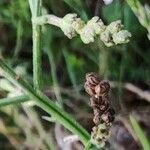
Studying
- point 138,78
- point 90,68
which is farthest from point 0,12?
point 138,78

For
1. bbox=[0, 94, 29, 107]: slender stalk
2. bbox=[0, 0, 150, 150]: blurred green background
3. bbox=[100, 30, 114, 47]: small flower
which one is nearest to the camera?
bbox=[100, 30, 114, 47]: small flower

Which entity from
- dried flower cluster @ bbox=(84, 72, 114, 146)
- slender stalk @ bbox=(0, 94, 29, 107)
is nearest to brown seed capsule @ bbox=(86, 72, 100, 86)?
dried flower cluster @ bbox=(84, 72, 114, 146)

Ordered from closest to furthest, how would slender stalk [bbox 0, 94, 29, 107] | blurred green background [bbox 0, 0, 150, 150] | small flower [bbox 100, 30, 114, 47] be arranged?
small flower [bbox 100, 30, 114, 47] → slender stalk [bbox 0, 94, 29, 107] → blurred green background [bbox 0, 0, 150, 150]

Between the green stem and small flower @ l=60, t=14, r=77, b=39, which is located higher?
small flower @ l=60, t=14, r=77, b=39

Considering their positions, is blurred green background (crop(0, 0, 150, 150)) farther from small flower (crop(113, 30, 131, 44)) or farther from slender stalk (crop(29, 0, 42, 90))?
small flower (crop(113, 30, 131, 44))

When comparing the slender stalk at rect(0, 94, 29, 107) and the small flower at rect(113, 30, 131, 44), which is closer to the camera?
the small flower at rect(113, 30, 131, 44)

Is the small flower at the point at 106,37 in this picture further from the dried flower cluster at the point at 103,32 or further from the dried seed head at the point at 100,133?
the dried seed head at the point at 100,133

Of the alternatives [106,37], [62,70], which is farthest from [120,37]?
[62,70]
